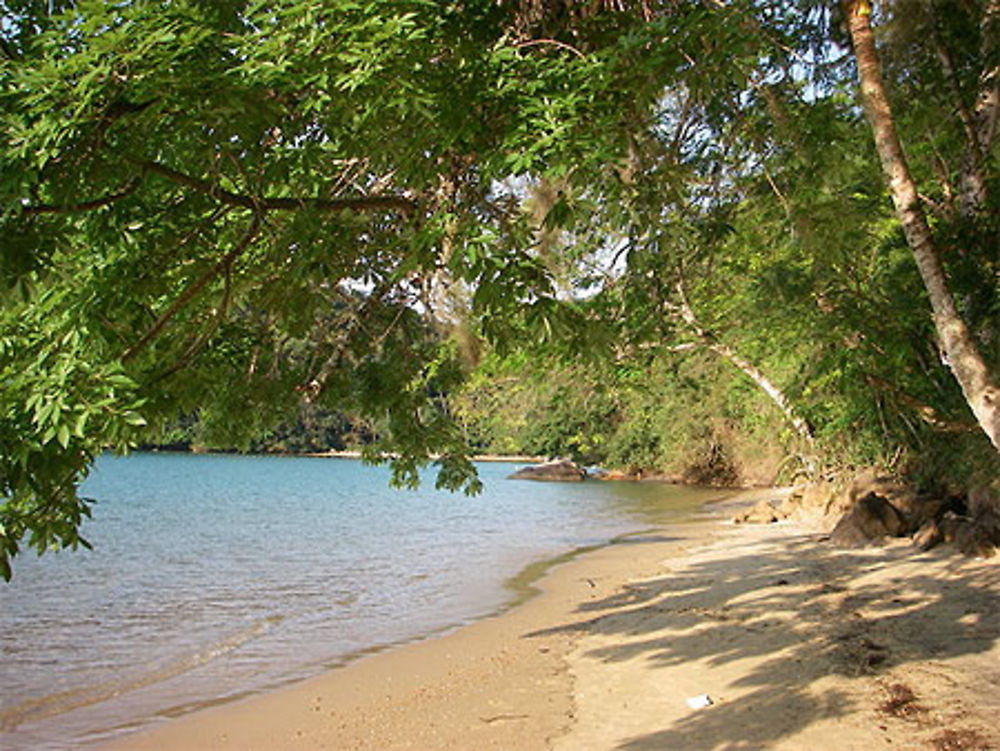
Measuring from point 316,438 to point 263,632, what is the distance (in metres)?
64.4

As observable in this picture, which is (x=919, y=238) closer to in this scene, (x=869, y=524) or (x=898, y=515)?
(x=869, y=524)

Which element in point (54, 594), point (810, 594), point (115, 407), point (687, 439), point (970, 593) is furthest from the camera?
point (687, 439)

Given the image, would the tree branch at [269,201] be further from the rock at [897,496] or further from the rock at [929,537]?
the rock at [897,496]

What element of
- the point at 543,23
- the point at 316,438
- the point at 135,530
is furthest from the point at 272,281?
the point at 316,438

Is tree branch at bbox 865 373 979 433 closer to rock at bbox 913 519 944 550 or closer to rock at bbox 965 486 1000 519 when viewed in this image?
rock at bbox 965 486 1000 519

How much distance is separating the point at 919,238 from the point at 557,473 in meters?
42.8

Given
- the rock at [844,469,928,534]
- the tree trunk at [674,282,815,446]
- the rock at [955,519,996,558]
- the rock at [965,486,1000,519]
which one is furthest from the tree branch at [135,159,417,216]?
the rock at [844,469,928,534]

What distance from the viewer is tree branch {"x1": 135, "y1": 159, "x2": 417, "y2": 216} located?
123 inches

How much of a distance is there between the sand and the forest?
177cm

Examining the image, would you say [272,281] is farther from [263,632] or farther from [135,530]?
[135,530]

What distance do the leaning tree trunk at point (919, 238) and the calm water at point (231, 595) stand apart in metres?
6.36

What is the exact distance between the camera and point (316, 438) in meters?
72.6

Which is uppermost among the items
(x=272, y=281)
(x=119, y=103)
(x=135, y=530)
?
(x=119, y=103)

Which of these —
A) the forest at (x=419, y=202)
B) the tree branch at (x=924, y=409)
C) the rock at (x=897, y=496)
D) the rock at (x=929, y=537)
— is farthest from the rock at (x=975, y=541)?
the rock at (x=897, y=496)
